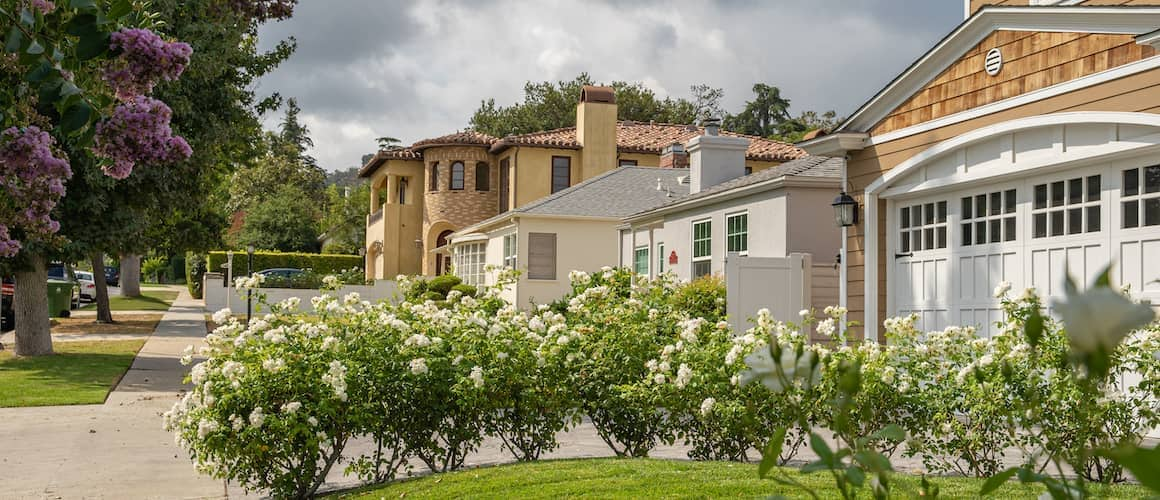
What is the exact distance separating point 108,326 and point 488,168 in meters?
16.1

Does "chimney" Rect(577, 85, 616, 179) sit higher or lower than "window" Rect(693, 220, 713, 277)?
higher

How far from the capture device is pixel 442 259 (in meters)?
40.6

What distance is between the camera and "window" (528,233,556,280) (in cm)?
2947

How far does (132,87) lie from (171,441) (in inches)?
259

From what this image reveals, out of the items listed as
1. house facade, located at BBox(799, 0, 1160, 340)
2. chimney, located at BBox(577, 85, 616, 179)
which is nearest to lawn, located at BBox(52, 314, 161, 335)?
chimney, located at BBox(577, 85, 616, 179)

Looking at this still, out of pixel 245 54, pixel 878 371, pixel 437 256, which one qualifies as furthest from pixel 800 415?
pixel 437 256

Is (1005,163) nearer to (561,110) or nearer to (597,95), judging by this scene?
(597,95)

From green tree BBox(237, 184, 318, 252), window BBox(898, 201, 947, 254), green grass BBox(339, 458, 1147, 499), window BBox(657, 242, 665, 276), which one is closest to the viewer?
green grass BBox(339, 458, 1147, 499)

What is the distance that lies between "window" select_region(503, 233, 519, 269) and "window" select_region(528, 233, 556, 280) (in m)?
0.65

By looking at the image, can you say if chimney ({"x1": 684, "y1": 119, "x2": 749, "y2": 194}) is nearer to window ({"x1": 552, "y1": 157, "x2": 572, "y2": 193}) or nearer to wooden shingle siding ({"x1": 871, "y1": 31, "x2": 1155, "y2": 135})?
wooden shingle siding ({"x1": 871, "y1": 31, "x2": 1155, "y2": 135})

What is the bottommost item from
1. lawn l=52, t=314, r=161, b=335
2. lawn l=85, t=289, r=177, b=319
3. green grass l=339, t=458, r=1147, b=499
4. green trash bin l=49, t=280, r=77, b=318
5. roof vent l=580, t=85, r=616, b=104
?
lawn l=52, t=314, r=161, b=335

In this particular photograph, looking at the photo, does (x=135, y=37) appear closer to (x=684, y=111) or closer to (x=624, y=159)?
(x=624, y=159)

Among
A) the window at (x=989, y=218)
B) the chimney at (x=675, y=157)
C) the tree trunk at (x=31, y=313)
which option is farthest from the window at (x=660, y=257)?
the tree trunk at (x=31, y=313)

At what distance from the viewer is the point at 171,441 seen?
9.70 metres
